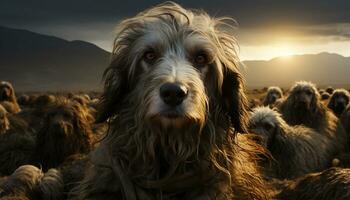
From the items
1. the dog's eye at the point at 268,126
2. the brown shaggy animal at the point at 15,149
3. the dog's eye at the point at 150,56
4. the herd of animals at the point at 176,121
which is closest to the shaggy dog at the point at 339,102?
the dog's eye at the point at 268,126

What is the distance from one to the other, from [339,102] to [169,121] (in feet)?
46.9

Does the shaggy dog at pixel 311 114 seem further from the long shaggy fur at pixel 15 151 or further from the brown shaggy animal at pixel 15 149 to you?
the long shaggy fur at pixel 15 151

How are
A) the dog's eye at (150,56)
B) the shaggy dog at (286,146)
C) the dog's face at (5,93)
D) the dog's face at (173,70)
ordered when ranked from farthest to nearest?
the dog's face at (5,93) < the shaggy dog at (286,146) < the dog's eye at (150,56) < the dog's face at (173,70)

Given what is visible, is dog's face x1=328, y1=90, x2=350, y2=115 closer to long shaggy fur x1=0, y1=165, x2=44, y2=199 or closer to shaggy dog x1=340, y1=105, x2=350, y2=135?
shaggy dog x1=340, y1=105, x2=350, y2=135

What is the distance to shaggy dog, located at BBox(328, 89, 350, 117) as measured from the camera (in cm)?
1797

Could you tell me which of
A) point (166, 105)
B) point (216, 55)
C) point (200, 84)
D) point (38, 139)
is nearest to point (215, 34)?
point (216, 55)

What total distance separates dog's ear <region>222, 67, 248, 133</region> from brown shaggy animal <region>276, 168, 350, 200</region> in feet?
3.10

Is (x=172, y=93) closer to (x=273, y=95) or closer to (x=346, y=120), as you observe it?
(x=346, y=120)

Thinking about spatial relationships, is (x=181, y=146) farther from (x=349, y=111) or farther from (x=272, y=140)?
(x=349, y=111)

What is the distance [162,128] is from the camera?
4.55 meters

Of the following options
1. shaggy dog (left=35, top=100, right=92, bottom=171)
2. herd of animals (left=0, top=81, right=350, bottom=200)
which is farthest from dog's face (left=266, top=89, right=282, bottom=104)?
shaggy dog (left=35, top=100, right=92, bottom=171)

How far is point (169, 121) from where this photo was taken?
441 cm

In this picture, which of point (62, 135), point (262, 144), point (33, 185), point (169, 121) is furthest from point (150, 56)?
point (62, 135)

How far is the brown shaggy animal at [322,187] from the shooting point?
5.39 meters
